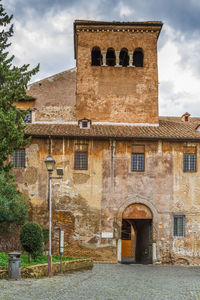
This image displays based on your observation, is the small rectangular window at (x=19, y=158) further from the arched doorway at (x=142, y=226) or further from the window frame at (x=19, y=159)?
the arched doorway at (x=142, y=226)

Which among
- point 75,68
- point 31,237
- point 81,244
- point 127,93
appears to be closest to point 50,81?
point 75,68

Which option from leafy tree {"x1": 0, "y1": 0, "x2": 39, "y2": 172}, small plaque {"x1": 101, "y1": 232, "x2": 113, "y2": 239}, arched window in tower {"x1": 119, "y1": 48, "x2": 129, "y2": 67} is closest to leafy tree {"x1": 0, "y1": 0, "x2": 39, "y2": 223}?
leafy tree {"x1": 0, "y1": 0, "x2": 39, "y2": 172}

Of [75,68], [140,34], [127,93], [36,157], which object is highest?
[140,34]

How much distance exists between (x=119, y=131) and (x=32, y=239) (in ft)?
32.7

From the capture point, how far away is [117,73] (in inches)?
1029

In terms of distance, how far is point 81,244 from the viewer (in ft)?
73.4

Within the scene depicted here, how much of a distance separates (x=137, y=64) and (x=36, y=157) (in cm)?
968

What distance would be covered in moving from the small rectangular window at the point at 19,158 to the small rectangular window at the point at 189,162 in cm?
946

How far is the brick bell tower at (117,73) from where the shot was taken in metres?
25.6

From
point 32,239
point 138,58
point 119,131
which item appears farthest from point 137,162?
point 32,239

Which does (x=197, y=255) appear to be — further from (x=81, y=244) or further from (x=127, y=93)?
(x=127, y=93)

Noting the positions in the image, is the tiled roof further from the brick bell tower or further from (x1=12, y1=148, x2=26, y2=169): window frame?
(x1=12, y1=148, x2=26, y2=169): window frame

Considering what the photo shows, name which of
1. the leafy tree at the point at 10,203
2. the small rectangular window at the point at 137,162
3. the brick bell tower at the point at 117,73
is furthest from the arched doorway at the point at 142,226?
the leafy tree at the point at 10,203

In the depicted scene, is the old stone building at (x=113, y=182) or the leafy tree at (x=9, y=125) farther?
the old stone building at (x=113, y=182)
